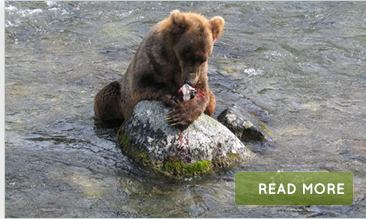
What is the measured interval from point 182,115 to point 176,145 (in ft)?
0.99

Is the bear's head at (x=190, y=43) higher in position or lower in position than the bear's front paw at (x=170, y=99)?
higher

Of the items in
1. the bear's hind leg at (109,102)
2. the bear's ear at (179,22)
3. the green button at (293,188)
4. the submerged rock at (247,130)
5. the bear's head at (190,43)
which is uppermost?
the bear's ear at (179,22)

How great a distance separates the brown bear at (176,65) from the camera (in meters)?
6.24

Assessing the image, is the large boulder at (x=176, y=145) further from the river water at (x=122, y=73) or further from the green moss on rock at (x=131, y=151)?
the river water at (x=122, y=73)

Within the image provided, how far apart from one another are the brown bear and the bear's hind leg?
348mm

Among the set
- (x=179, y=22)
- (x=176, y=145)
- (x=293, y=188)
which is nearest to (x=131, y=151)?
(x=176, y=145)

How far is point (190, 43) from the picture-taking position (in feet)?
20.4

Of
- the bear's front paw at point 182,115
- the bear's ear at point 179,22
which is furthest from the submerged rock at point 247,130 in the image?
the bear's ear at point 179,22

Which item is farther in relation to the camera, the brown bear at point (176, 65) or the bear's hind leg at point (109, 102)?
the bear's hind leg at point (109, 102)

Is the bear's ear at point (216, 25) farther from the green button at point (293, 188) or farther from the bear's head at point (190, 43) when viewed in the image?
the green button at point (293, 188)

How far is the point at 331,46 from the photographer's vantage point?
432 inches

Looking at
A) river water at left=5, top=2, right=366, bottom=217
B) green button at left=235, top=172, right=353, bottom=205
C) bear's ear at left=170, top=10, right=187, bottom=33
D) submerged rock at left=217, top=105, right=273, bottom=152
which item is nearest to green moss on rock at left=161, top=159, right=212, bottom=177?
river water at left=5, top=2, right=366, bottom=217

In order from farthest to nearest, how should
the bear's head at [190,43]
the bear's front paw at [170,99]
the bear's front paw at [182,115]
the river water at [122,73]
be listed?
the bear's front paw at [170,99] < the bear's front paw at [182,115] < the bear's head at [190,43] < the river water at [122,73]

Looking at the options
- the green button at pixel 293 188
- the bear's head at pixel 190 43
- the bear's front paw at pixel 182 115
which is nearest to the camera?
the green button at pixel 293 188
